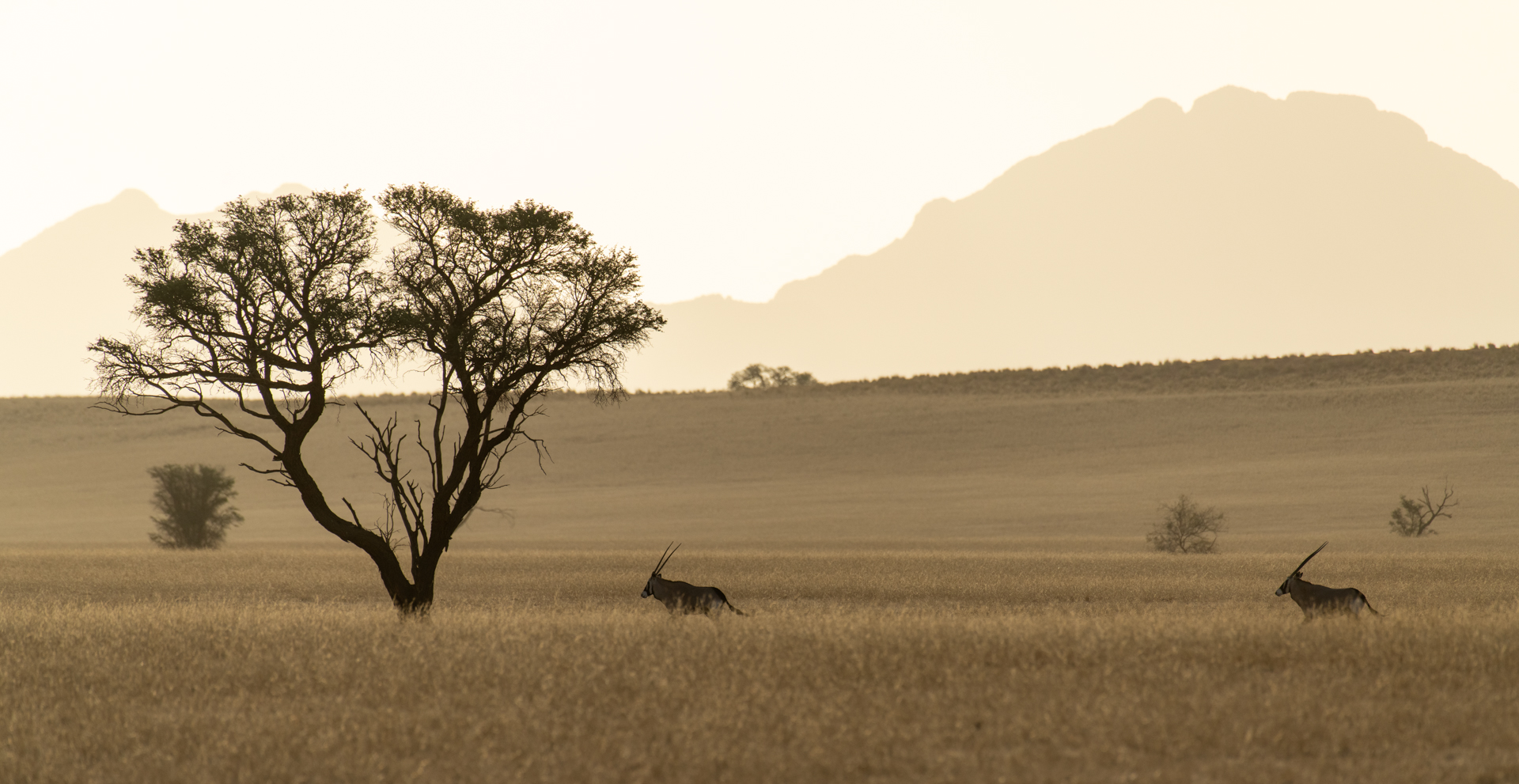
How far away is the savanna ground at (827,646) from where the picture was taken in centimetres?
808

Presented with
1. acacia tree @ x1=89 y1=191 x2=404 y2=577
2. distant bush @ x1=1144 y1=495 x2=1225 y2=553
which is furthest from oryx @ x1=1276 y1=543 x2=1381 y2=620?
distant bush @ x1=1144 y1=495 x2=1225 y2=553

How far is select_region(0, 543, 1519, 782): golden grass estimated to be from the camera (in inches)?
310

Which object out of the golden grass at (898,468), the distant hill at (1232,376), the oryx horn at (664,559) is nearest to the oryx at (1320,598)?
the oryx horn at (664,559)

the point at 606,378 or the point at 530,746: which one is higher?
the point at 606,378

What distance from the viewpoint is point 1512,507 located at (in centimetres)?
4300

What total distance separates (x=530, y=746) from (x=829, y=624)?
17.7 feet

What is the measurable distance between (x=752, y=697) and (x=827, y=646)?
7.64 feet

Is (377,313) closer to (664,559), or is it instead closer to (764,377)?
(664,559)

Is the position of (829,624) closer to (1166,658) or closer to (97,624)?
(1166,658)

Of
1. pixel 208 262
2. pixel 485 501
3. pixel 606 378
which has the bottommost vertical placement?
pixel 485 501

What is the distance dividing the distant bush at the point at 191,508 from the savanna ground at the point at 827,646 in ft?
7.95

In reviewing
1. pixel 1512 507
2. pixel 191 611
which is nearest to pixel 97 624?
pixel 191 611

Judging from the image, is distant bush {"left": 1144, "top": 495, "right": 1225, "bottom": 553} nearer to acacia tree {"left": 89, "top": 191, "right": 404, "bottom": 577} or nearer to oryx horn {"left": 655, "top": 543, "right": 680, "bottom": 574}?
oryx horn {"left": 655, "top": 543, "right": 680, "bottom": 574}

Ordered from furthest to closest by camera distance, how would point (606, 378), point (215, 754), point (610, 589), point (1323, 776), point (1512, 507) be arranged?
point (1512, 507) → point (610, 589) → point (606, 378) → point (215, 754) → point (1323, 776)
